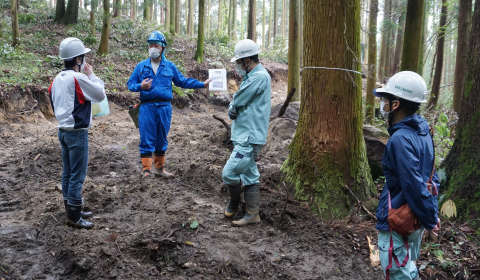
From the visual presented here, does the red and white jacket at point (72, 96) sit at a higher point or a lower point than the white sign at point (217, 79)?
lower

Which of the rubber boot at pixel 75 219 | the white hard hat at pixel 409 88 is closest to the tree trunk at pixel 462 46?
the white hard hat at pixel 409 88

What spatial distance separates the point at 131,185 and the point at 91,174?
1081 millimetres

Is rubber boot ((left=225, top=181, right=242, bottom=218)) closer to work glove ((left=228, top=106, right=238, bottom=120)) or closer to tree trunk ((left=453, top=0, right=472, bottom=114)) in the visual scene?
work glove ((left=228, top=106, right=238, bottom=120))

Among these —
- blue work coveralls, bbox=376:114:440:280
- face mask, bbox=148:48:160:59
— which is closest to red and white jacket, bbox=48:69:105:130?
face mask, bbox=148:48:160:59

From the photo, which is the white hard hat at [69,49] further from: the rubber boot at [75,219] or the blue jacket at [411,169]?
the blue jacket at [411,169]

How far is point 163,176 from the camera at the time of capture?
628cm

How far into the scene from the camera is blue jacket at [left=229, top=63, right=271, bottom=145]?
4219mm

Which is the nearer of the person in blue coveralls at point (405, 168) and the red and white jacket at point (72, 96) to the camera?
the person in blue coveralls at point (405, 168)

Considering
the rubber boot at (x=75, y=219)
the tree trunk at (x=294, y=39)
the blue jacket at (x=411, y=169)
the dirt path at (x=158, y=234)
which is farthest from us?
the tree trunk at (x=294, y=39)

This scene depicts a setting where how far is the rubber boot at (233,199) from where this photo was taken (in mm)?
4492

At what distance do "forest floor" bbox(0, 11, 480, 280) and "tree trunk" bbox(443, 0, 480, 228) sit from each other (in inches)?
12.7

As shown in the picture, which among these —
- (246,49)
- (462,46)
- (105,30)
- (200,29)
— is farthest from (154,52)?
(200,29)

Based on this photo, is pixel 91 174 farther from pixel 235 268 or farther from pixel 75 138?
pixel 235 268

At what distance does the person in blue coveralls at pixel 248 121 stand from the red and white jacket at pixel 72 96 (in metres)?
1.63
